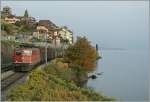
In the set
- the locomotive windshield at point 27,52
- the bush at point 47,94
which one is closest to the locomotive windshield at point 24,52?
the locomotive windshield at point 27,52

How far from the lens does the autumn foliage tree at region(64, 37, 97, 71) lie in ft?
212

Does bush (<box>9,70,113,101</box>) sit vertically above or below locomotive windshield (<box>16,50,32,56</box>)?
below

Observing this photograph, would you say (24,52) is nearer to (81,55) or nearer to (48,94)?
(48,94)

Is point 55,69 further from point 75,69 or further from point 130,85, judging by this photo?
point 130,85

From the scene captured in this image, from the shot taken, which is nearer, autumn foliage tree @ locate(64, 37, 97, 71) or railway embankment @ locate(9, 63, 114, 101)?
railway embankment @ locate(9, 63, 114, 101)

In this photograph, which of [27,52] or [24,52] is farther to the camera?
[24,52]

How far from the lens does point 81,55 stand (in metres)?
65.3

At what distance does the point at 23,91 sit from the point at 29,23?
115 m

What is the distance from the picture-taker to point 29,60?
3806 cm

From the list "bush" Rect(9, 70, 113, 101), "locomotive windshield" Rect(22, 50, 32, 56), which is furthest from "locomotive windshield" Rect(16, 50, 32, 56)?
"bush" Rect(9, 70, 113, 101)

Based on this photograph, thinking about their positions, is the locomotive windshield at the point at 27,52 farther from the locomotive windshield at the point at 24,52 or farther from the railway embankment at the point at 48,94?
the railway embankment at the point at 48,94

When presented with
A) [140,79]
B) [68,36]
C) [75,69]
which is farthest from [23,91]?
[68,36]

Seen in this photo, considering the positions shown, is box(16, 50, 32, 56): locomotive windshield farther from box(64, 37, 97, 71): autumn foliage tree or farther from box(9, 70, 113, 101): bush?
box(64, 37, 97, 71): autumn foliage tree

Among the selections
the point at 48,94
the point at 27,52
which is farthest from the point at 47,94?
the point at 27,52
